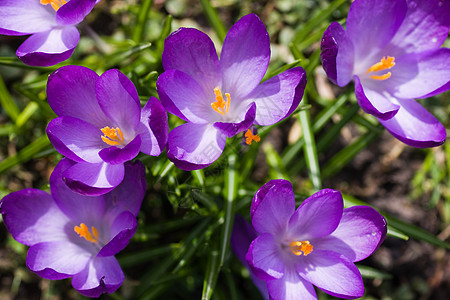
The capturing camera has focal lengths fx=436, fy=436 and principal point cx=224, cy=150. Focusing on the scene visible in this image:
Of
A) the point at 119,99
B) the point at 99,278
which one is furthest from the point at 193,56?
the point at 99,278

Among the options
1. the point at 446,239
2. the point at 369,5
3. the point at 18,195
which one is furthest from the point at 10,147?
the point at 446,239

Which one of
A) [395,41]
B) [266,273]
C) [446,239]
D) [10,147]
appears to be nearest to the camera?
[266,273]

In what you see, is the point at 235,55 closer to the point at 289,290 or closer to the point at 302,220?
the point at 302,220

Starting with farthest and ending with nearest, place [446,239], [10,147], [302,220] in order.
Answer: [446,239] → [10,147] → [302,220]

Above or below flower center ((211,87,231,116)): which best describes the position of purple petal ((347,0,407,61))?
above

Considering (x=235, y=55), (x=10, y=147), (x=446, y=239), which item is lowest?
(x=446, y=239)

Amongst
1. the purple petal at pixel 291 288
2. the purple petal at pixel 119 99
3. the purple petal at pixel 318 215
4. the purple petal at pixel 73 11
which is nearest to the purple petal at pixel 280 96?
the purple petal at pixel 318 215

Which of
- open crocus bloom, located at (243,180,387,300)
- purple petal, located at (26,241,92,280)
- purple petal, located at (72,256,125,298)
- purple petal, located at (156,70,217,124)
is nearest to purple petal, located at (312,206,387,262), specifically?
open crocus bloom, located at (243,180,387,300)

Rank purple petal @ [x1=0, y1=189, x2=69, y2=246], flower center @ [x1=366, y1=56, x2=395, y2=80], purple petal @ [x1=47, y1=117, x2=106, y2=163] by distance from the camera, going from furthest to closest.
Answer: flower center @ [x1=366, y1=56, x2=395, y2=80] < purple petal @ [x1=0, y1=189, x2=69, y2=246] < purple petal @ [x1=47, y1=117, x2=106, y2=163]

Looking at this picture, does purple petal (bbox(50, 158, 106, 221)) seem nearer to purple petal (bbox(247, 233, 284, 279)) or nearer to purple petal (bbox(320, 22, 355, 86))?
purple petal (bbox(247, 233, 284, 279))
